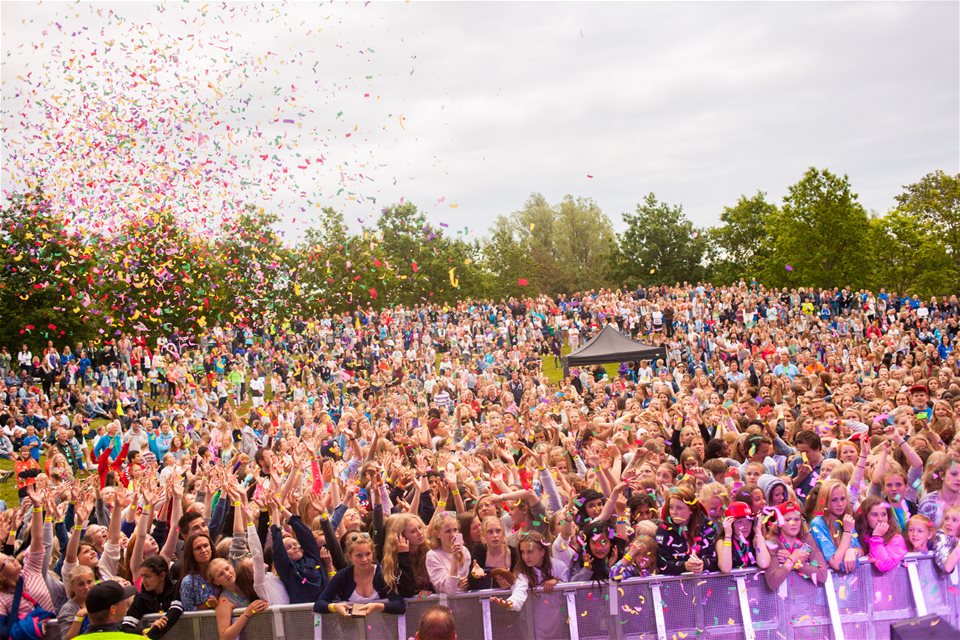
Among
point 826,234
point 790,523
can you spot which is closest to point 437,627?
point 790,523

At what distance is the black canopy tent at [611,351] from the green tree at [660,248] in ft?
135

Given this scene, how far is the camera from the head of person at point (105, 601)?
16.6ft

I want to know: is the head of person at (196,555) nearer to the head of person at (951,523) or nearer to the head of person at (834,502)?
the head of person at (834,502)

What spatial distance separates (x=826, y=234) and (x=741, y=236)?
15937 millimetres

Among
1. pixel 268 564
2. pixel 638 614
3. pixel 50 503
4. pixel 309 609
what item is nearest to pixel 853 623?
pixel 638 614

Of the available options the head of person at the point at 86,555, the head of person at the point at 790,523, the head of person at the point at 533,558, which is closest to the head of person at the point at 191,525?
the head of person at the point at 86,555

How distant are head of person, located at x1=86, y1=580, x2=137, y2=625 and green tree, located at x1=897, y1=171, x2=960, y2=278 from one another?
57.0 metres

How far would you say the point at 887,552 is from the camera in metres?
5.99

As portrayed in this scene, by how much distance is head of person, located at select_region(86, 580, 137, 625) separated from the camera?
506 cm

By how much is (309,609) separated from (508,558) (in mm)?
1362

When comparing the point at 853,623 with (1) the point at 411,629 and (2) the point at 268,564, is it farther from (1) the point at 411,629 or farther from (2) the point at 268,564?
(2) the point at 268,564

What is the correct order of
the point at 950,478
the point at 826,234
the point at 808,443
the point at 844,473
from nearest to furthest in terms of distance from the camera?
the point at 950,478
the point at 844,473
the point at 808,443
the point at 826,234

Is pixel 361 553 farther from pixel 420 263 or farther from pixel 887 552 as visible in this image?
pixel 420 263

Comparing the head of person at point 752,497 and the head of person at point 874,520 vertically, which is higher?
the head of person at point 752,497
